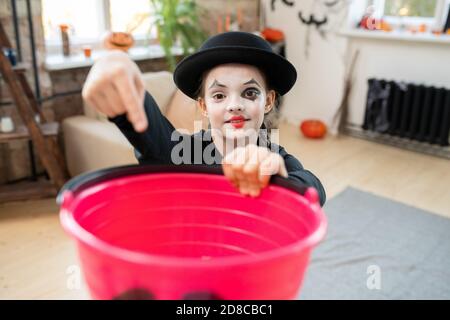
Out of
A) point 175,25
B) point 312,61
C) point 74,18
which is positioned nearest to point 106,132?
point 175,25

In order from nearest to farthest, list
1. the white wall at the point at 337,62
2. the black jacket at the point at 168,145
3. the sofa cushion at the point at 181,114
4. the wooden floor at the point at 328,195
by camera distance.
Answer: the black jacket at the point at 168,145 → the wooden floor at the point at 328,195 → the sofa cushion at the point at 181,114 → the white wall at the point at 337,62

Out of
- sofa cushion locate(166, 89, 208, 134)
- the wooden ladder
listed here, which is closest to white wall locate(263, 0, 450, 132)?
sofa cushion locate(166, 89, 208, 134)

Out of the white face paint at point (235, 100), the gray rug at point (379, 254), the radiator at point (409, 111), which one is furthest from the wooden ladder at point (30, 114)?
the radiator at point (409, 111)

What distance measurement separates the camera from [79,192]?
43 cm

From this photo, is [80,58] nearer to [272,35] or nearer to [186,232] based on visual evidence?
[272,35]

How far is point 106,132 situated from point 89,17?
1066mm

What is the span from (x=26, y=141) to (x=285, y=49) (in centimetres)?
227

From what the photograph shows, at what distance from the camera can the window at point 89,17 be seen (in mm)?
2695

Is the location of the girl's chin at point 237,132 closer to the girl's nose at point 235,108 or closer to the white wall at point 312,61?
the girl's nose at point 235,108

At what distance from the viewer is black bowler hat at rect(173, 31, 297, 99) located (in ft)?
2.35

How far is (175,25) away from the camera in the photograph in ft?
9.08

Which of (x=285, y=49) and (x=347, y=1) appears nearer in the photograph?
(x=347, y=1)
